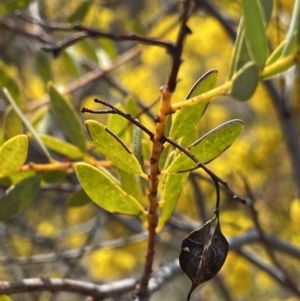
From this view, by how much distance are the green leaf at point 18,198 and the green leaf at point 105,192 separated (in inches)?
3.1

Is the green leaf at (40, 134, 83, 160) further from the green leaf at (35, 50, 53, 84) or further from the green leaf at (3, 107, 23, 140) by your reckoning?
the green leaf at (35, 50, 53, 84)

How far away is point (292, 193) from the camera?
54.4 inches

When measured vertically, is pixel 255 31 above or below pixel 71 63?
above

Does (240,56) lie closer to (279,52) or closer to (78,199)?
(279,52)

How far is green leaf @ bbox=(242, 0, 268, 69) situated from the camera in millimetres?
297

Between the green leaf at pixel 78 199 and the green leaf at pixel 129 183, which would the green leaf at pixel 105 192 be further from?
the green leaf at pixel 78 199

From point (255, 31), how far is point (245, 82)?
3 centimetres

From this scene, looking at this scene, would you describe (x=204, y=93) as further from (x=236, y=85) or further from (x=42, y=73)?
(x=42, y=73)

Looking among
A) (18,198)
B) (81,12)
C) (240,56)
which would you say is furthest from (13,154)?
(81,12)

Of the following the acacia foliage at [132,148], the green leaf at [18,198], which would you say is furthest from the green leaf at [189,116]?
the green leaf at [18,198]

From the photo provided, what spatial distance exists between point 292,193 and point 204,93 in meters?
1.12

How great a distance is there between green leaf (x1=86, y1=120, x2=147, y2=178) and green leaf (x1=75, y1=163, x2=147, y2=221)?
2 centimetres

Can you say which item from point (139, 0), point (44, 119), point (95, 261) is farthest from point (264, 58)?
point (139, 0)

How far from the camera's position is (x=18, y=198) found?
406 millimetres
